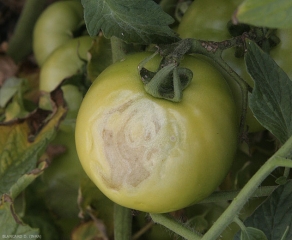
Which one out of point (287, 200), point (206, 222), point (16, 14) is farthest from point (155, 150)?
point (16, 14)

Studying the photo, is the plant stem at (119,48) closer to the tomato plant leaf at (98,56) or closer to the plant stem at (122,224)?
the tomato plant leaf at (98,56)

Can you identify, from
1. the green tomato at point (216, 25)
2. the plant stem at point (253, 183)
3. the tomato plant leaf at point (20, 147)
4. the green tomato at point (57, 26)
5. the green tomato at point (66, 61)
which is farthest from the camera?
the green tomato at point (57, 26)

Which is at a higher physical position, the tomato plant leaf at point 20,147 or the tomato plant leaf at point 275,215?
the tomato plant leaf at point 275,215

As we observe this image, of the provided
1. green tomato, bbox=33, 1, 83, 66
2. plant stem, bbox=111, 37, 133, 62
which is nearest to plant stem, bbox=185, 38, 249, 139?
plant stem, bbox=111, 37, 133, 62

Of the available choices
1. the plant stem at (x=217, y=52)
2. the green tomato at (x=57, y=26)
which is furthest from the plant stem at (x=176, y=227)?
the green tomato at (x=57, y=26)

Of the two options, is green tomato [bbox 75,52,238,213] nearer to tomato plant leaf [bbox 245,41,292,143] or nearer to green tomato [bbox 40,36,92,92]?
tomato plant leaf [bbox 245,41,292,143]

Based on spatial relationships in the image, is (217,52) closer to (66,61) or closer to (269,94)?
(269,94)

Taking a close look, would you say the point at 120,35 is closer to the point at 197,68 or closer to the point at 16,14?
the point at 197,68
